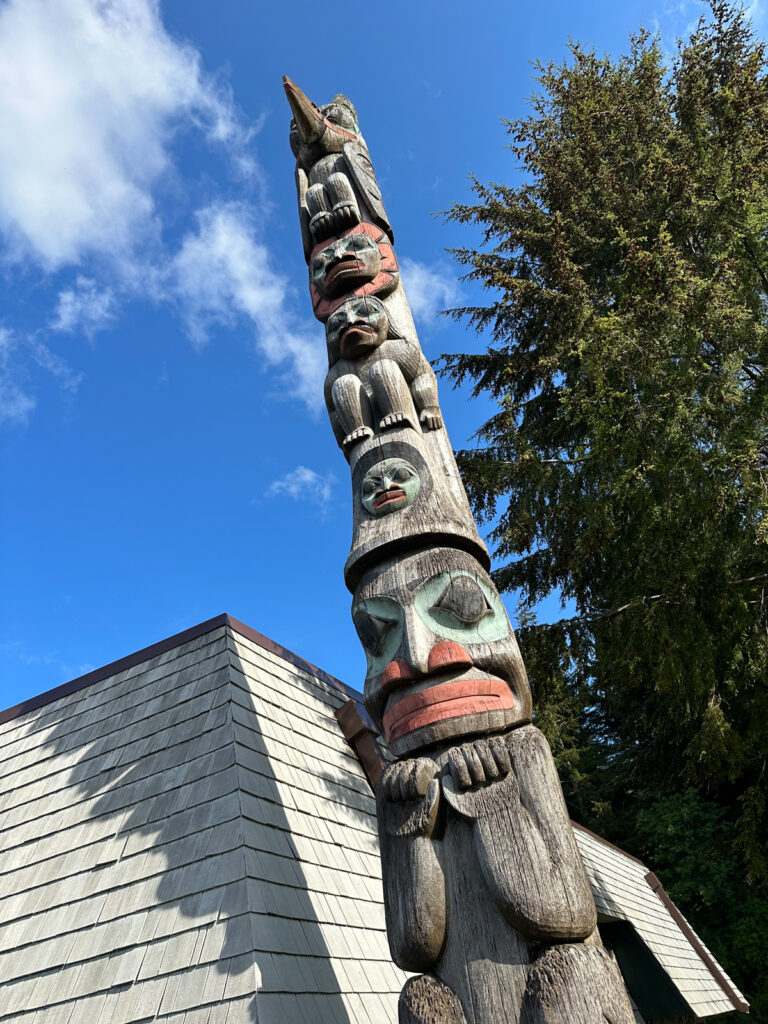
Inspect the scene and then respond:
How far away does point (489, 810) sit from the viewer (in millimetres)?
3002

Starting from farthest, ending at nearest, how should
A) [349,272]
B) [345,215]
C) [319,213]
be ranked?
[319,213], [345,215], [349,272]

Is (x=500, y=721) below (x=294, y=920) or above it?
above

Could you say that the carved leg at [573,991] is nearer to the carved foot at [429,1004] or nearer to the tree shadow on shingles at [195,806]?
the carved foot at [429,1004]

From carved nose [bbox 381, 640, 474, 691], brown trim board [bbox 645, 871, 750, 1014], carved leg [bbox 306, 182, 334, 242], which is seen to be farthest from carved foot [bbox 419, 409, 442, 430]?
brown trim board [bbox 645, 871, 750, 1014]

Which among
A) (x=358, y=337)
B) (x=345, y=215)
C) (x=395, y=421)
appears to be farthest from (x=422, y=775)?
(x=345, y=215)

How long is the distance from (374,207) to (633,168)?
451cm

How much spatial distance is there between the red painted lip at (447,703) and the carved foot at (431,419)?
2.39m

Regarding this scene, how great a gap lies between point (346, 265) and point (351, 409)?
64.7 inches

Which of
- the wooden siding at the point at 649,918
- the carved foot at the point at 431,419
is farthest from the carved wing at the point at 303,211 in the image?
the wooden siding at the point at 649,918

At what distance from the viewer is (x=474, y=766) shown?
3121 mm

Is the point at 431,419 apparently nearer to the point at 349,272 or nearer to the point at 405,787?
the point at 349,272

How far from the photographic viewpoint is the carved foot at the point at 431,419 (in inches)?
215

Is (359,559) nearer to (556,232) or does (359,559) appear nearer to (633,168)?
(556,232)

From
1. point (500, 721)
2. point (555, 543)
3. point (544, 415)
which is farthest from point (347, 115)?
point (500, 721)
